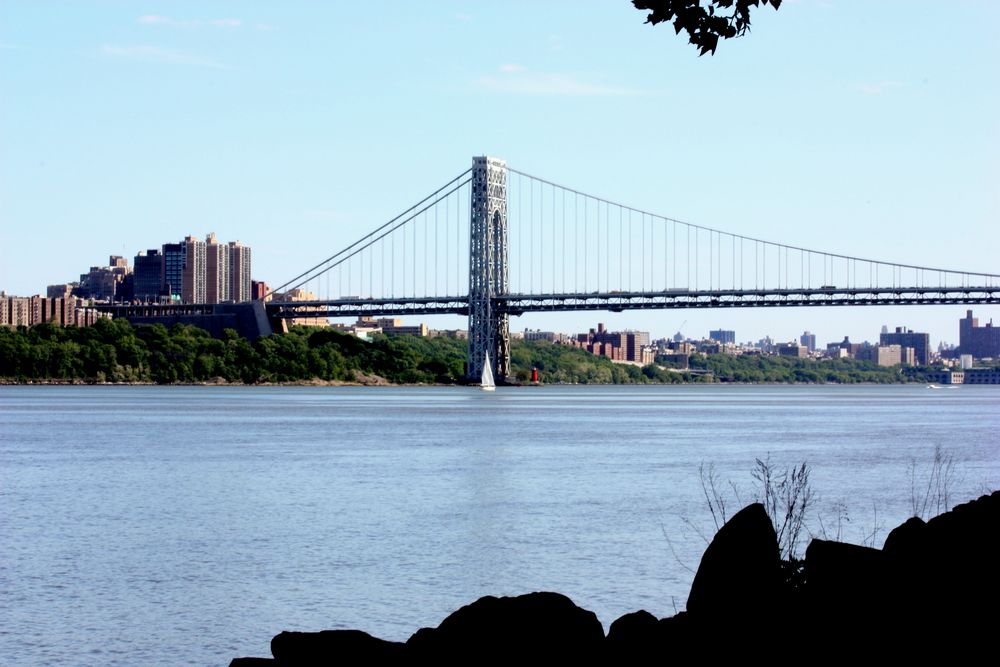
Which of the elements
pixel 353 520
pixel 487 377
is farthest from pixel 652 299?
pixel 353 520

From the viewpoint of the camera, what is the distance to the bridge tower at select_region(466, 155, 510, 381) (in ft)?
318

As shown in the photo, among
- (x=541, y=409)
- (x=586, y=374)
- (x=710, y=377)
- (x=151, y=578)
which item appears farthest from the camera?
(x=710, y=377)

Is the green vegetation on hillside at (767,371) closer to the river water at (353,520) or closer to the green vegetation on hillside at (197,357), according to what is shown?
the green vegetation on hillside at (197,357)

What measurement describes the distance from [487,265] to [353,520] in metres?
78.9

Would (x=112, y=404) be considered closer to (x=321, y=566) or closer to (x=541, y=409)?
(x=541, y=409)

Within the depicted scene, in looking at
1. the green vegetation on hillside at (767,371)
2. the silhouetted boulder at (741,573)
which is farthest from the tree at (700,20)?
the green vegetation on hillside at (767,371)

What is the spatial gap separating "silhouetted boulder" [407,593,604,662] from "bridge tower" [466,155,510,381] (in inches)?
3509

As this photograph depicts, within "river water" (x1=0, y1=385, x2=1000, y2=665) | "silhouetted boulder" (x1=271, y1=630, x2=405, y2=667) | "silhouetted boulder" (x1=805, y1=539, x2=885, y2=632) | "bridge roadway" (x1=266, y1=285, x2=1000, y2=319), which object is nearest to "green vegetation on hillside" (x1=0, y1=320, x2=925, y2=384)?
"bridge roadway" (x1=266, y1=285, x2=1000, y2=319)

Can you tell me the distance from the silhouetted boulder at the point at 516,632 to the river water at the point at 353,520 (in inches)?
161

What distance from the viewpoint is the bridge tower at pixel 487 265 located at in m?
96.8

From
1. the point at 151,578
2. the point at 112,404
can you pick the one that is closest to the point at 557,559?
the point at 151,578

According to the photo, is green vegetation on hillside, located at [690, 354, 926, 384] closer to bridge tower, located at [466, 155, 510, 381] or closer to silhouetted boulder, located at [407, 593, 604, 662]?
bridge tower, located at [466, 155, 510, 381]

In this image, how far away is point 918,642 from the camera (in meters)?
7.13

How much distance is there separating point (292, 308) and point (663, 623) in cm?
10288
